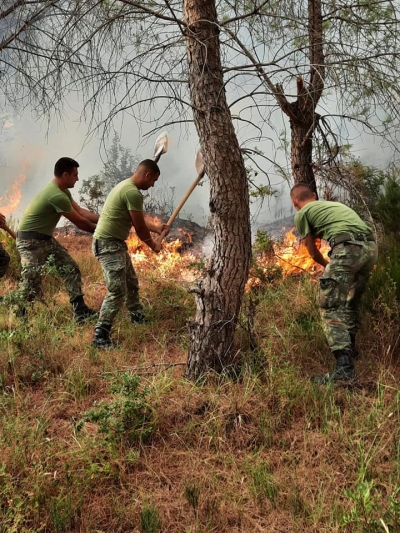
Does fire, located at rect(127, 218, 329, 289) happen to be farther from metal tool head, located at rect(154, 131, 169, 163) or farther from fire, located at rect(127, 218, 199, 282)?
metal tool head, located at rect(154, 131, 169, 163)

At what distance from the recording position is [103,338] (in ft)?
13.7

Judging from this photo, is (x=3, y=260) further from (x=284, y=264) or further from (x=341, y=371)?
(x=341, y=371)

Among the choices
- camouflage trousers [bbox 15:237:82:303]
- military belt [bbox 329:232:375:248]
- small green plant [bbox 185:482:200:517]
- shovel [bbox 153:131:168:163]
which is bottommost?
small green plant [bbox 185:482:200:517]

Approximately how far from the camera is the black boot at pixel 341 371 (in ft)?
10.5

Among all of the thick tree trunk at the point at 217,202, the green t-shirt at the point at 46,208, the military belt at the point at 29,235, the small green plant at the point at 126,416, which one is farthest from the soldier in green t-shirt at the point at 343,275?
the military belt at the point at 29,235

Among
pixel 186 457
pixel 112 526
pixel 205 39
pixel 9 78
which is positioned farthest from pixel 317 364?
pixel 9 78

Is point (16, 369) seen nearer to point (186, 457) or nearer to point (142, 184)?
point (186, 457)

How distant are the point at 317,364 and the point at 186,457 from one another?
1537 mm

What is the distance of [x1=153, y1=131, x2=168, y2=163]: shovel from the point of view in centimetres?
494

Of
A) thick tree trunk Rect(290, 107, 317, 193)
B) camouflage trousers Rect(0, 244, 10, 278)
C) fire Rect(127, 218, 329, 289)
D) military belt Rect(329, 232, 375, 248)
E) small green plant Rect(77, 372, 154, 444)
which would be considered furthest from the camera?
thick tree trunk Rect(290, 107, 317, 193)

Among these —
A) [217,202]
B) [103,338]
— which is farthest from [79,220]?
[217,202]

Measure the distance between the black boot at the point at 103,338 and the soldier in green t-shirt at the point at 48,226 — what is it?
2.28ft

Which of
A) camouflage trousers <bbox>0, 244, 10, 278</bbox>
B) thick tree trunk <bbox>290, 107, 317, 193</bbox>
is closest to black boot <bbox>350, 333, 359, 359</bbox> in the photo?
thick tree trunk <bbox>290, 107, 317, 193</bbox>

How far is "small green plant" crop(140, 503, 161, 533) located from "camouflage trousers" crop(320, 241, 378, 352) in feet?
6.30
